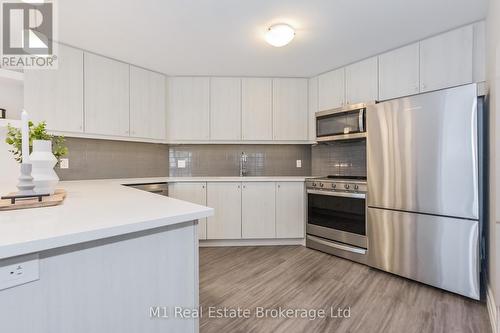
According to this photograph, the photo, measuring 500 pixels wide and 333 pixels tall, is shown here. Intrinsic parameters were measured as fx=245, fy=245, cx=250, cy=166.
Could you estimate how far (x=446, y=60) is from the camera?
7.30 ft

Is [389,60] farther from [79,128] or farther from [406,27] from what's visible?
[79,128]

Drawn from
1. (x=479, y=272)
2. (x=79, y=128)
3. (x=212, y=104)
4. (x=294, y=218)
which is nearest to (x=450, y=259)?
(x=479, y=272)

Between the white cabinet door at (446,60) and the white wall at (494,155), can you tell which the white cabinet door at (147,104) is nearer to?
the white cabinet door at (446,60)

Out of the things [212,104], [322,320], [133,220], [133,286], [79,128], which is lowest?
[322,320]

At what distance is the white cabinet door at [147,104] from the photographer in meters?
3.05

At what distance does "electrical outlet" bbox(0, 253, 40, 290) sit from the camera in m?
0.60

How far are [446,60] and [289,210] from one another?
2.23 meters

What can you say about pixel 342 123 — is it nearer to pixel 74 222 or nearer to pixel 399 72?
pixel 399 72

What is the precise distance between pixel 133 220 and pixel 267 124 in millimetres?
2842

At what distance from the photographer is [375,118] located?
2.45m

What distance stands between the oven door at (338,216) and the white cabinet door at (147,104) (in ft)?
7.17

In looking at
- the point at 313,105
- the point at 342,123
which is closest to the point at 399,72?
the point at 342,123

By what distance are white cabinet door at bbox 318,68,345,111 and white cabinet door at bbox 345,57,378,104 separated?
82mm

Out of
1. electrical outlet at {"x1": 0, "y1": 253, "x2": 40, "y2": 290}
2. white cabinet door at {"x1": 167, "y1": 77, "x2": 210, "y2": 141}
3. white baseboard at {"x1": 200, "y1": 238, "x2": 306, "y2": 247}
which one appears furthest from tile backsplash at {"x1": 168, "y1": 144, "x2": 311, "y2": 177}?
electrical outlet at {"x1": 0, "y1": 253, "x2": 40, "y2": 290}
